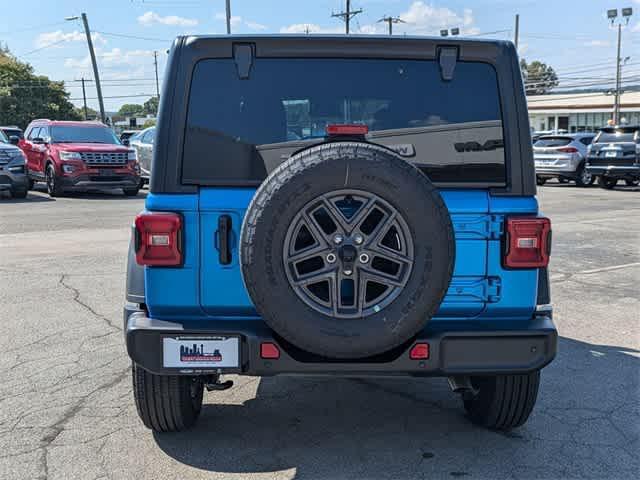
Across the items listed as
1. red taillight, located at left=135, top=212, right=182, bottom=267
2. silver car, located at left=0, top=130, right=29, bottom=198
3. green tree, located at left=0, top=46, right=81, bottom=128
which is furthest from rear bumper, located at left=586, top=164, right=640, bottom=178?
green tree, located at left=0, top=46, right=81, bottom=128

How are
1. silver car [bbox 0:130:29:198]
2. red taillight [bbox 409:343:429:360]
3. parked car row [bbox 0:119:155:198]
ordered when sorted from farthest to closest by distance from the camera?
parked car row [bbox 0:119:155:198], silver car [bbox 0:130:29:198], red taillight [bbox 409:343:429:360]

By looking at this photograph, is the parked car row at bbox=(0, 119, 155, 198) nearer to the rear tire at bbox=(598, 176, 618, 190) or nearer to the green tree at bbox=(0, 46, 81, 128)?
the rear tire at bbox=(598, 176, 618, 190)

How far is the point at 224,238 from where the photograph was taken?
10.9 feet

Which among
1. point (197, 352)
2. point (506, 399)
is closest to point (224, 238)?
point (197, 352)

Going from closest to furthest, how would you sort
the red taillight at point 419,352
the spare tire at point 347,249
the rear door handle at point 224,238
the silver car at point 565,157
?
the spare tire at point 347,249 < the red taillight at point 419,352 < the rear door handle at point 224,238 < the silver car at point 565,157

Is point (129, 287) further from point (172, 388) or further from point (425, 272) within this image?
point (425, 272)

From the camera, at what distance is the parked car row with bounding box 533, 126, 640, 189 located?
67.2 feet

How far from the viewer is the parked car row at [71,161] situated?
16.7 meters

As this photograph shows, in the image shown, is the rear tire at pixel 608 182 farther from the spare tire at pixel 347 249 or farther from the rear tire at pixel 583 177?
the spare tire at pixel 347 249

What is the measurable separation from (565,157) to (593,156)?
1.01 metres

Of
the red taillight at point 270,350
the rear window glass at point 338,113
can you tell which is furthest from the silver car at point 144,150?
the red taillight at point 270,350

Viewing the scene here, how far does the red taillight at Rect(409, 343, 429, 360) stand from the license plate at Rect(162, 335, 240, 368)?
2.55 feet

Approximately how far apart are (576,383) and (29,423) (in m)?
3.37

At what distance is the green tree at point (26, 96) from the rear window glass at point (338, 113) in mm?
70207
